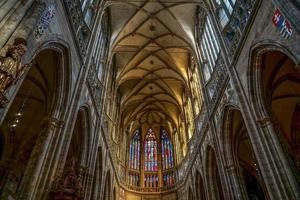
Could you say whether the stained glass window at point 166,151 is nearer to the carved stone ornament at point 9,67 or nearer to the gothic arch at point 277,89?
the gothic arch at point 277,89

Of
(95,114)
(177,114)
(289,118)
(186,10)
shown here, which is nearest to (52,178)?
(95,114)

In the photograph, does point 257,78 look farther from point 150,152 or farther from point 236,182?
point 150,152

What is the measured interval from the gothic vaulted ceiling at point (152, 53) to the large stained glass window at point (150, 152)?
2723 mm

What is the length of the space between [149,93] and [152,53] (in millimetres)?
6380

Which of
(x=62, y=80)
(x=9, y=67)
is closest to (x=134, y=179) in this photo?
(x=62, y=80)

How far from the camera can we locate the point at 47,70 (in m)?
11.9

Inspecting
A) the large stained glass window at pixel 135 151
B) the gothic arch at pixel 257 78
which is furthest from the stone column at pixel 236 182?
the large stained glass window at pixel 135 151

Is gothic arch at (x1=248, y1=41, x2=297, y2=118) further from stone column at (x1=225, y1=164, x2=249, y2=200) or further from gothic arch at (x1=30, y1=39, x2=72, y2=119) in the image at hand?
gothic arch at (x1=30, y1=39, x2=72, y2=119)

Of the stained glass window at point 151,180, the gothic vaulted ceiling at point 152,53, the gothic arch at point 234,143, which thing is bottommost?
the gothic arch at point 234,143

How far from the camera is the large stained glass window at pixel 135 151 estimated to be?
2887 centimetres

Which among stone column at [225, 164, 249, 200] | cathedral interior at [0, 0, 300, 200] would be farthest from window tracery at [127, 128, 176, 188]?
stone column at [225, 164, 249, 200]

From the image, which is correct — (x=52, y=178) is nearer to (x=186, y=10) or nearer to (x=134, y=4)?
(x=134, y=4)

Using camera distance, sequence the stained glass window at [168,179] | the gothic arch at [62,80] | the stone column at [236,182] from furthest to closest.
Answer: the stained glass window at [168,179] → the stone column at [236,182] → the gothic arch at [62,80]

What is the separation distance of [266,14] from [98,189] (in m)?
12.9
